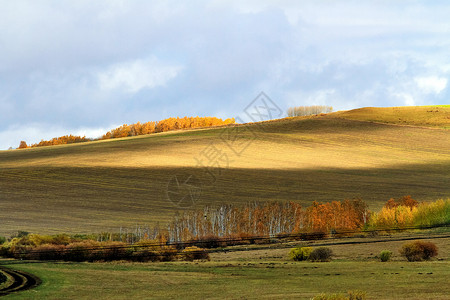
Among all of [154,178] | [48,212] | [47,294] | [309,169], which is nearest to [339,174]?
[309,169]

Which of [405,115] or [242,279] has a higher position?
[405,115]

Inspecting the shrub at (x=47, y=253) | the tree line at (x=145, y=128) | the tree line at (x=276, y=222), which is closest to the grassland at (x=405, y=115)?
the tree line at (x=145, y=128)

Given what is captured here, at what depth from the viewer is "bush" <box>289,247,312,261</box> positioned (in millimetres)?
48344

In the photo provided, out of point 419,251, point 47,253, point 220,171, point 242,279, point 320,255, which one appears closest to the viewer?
point 242,279

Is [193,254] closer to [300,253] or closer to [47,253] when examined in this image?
[300,253]

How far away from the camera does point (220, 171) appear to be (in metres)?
91.5

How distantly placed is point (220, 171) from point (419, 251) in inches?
1926

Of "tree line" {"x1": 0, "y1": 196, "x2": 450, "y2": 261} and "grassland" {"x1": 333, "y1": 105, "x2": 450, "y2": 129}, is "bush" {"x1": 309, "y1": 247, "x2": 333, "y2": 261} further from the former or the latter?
"grassland" {"x1": 333, "y1": 105, "x2": 450, "y2": 129}

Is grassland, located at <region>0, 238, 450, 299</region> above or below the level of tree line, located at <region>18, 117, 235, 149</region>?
below

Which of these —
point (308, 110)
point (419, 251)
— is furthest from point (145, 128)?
point (419, 251)

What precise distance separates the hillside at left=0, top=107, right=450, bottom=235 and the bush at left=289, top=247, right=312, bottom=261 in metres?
20.9

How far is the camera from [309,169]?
92.6 meters

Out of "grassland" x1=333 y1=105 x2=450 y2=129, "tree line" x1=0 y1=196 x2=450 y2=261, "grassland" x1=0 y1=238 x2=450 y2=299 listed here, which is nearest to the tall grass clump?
"grassland" x1=333 y1=105 x2=450 y2=129

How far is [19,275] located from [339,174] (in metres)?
61.7
